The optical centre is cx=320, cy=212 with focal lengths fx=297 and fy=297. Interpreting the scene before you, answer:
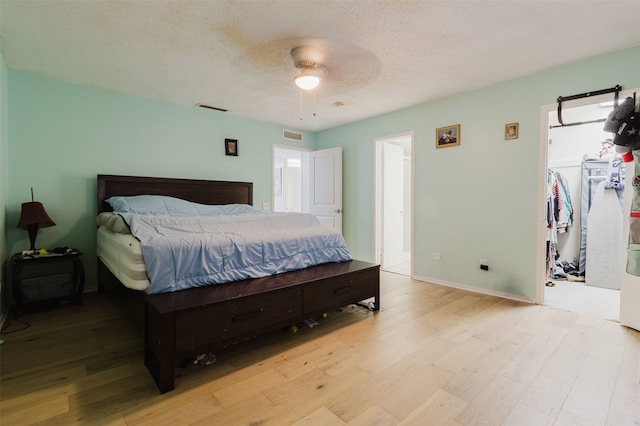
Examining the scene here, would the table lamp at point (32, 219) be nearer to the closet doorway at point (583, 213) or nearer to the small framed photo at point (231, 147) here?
the small framed photo at point (231, 147)

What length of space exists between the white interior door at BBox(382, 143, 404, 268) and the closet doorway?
2.05 metres

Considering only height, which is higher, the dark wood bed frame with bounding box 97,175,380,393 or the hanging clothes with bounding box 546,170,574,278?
the hanging clothes with bounding box 546,170,574,278

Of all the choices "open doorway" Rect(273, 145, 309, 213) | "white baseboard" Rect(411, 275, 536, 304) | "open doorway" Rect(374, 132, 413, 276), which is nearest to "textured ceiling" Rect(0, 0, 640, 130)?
"open doorway" Rect(374, 132, 413, 276)

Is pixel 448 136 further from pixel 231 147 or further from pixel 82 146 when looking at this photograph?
pixel 82 146

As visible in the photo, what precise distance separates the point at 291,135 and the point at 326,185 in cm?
111

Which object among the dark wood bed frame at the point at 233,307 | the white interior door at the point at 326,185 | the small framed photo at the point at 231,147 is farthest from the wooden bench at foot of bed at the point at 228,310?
the small framed photo at the point at 231,147

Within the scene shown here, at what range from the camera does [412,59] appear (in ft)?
9.05

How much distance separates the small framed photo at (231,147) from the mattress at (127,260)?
2.22 m

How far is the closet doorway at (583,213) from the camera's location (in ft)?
11.9

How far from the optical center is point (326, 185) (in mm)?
5301

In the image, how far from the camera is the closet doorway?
3.64 m

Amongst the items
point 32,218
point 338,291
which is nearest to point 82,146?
point 32,218

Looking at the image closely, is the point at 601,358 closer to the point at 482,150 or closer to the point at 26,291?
the point at 482,150

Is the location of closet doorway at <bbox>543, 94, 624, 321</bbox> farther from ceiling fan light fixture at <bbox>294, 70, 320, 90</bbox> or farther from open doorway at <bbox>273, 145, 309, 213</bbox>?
open doorway at <bbox>273, 145, 309, 213</bbox>
